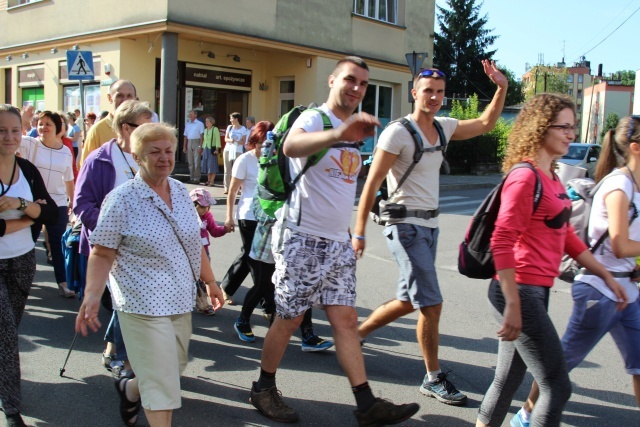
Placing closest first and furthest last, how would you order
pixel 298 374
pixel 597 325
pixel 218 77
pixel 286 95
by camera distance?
1. pixel 597 325
2. pixel 298 374
3. pixel 218 77
4. pixel 286 95

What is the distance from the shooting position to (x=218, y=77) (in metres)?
20.2

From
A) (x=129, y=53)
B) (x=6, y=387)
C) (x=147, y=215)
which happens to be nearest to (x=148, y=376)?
(x=147, y=215)

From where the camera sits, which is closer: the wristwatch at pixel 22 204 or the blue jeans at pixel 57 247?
the wristwatch at pixel 22 204

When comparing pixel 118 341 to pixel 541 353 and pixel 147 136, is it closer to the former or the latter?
pixel 147 136

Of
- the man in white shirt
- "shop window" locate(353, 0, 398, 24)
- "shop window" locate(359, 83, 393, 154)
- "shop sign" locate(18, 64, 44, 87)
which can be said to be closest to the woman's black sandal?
the man in white shirt

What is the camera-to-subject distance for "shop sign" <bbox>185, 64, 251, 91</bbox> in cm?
1956

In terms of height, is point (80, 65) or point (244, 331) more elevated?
point (80, 65)

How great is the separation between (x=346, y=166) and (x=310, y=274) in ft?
2.10

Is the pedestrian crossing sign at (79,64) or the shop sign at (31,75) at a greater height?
the shop sign at (31,75)

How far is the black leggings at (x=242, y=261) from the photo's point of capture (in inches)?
233

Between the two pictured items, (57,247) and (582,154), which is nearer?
(57,247)

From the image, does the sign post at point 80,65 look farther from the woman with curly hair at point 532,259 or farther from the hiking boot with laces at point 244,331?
the woman with curly hair at point 532,259

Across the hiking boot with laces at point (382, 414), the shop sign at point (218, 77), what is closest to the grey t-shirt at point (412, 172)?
the hiking boot with laces at point (382, 414)

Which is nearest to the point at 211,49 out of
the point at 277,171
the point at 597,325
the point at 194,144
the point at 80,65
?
the point at 194,144
